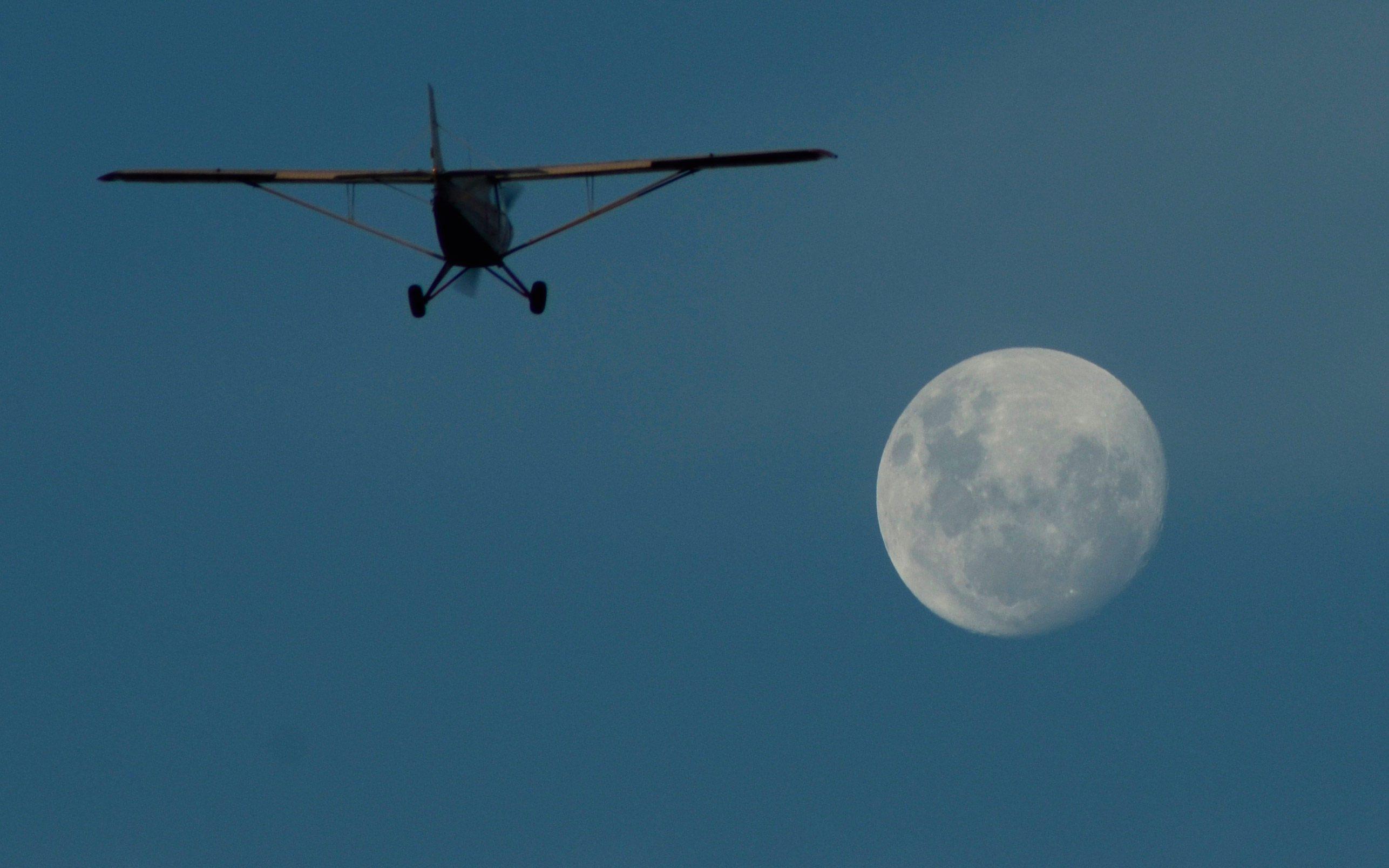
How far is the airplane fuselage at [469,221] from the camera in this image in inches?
2498

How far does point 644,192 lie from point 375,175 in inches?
299

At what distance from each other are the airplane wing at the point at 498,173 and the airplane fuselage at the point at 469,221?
1.13ft

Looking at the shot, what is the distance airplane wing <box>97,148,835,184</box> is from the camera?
63062 mm

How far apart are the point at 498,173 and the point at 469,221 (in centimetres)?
149

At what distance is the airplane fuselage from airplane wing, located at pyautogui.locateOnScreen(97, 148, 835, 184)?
35cm

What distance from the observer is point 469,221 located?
6406 cm

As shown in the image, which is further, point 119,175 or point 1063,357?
point 1063,357

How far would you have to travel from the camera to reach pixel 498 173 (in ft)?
211

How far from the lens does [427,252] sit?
65375mm

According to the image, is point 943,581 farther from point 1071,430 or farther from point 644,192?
point 644,192

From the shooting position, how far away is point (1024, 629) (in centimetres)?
7400

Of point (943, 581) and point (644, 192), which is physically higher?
point (644, 192)

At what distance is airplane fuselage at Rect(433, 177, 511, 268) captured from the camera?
6344 centimetres

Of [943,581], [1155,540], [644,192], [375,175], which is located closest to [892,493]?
[943,581]
